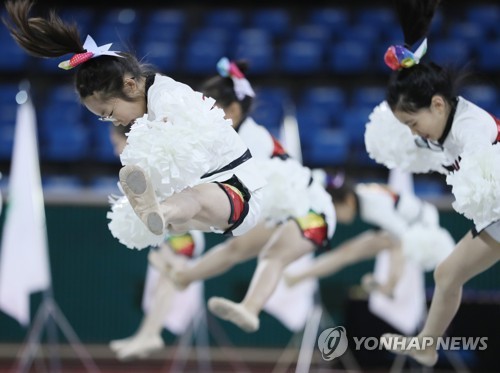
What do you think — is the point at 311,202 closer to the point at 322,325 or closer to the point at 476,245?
the point at 476,245

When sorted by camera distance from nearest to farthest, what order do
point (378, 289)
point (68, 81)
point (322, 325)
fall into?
point (378, 289)
point (322, 325)
point (68, 81)

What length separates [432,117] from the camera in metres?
4.17

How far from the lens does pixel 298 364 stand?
7426 millimetres

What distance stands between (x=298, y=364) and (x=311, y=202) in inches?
105

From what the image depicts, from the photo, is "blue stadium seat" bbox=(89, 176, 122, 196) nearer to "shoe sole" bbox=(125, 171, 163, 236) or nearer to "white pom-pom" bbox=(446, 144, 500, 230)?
"white pom-pom" bbox=(446, 144, 500, 230)

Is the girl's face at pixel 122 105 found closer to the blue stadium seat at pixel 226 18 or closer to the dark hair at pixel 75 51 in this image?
the dark hair at pixel 75 51

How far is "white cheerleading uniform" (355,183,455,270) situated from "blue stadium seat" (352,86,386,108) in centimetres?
375

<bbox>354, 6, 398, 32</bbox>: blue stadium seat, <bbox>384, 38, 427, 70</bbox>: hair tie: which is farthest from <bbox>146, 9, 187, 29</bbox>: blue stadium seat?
<bbox>384, 38, 427, 70</bbox>: hair tie

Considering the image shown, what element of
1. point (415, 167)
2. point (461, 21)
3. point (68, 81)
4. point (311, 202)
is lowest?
point (68, 81)

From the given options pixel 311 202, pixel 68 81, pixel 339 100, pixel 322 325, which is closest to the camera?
pixel 311 202

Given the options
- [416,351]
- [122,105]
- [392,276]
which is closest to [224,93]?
[122,105]

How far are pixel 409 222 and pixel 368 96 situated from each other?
4.17 meters

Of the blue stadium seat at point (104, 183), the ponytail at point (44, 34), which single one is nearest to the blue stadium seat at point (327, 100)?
the blue stadium seat at point (104, 183)

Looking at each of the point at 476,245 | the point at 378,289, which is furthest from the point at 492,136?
the point at 378,289
